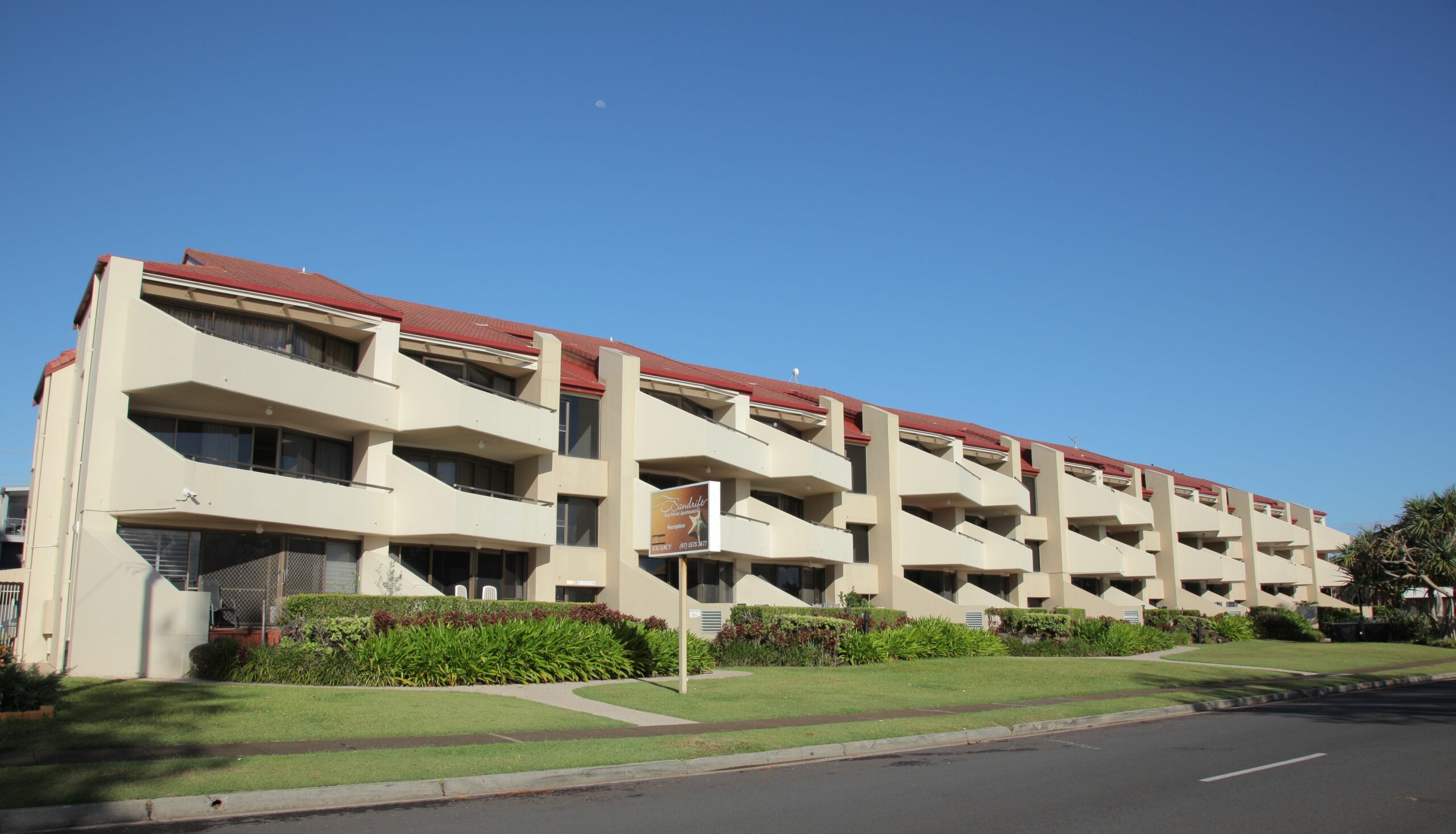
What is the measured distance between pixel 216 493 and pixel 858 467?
2417 centimetres

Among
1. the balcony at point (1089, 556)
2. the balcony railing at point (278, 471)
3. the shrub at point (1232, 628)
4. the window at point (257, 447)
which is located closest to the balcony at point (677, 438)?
the balcony railing at point (278, 471)

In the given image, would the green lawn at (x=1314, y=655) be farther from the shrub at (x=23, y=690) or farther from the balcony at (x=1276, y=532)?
the shrub at (x=23, y=690)

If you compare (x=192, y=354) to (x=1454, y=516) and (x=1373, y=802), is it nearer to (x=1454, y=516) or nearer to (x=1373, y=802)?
(x=1373, y=802)

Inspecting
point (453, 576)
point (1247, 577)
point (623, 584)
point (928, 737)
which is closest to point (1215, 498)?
point (1247, 577)

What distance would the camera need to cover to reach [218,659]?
63.2 feet

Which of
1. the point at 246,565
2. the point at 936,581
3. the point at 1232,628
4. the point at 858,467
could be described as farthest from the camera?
the point at 1232,628

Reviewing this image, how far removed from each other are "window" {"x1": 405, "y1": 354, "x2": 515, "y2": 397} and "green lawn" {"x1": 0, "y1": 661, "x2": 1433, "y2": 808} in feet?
55.2

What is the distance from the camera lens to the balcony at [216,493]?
21922mm

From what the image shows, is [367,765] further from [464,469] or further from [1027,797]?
[464,469]

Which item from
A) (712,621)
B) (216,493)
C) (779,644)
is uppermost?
(216,493)

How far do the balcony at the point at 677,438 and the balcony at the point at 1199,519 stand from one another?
3357 cm

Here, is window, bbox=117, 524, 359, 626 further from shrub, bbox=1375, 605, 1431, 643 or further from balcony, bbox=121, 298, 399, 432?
shrub, bbox=1375, 605, 1431, 643

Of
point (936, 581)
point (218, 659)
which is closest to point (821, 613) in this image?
point (936, 581)

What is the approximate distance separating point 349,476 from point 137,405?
17.5ft
